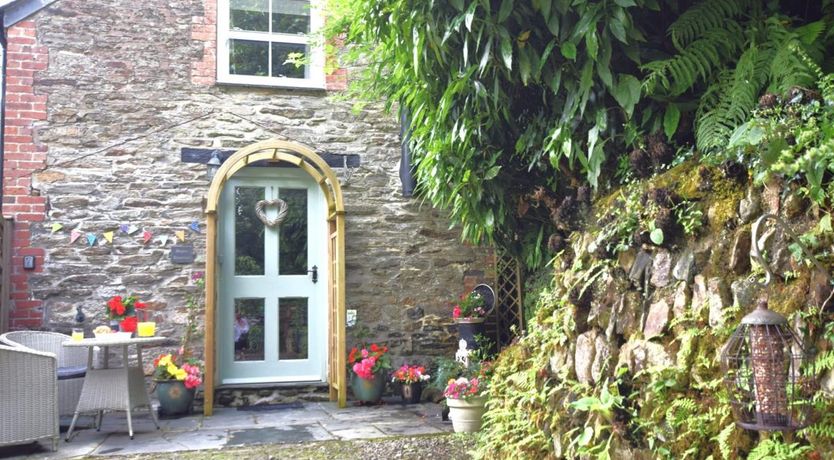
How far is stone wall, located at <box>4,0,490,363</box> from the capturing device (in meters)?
6.21

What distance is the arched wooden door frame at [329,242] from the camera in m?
5.95

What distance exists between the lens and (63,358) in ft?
19.1

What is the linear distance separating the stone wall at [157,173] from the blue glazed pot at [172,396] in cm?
54

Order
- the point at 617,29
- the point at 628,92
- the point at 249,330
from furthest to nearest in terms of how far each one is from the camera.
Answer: the point at 249,330, the point at 628,92, the point at 617,29

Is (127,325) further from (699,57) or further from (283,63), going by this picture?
(699,57)

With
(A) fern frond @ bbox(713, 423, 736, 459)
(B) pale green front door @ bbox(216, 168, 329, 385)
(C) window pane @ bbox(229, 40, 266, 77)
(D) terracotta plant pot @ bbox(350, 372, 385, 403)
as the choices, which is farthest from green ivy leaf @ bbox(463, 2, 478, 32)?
(C) window pane @ bbox(229, 40, 266, 77)

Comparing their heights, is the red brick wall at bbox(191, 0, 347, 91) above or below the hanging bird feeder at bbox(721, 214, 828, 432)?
above

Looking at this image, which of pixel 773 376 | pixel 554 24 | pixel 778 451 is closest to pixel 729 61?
pixel 554 24

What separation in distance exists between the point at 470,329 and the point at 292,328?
168 centimetres

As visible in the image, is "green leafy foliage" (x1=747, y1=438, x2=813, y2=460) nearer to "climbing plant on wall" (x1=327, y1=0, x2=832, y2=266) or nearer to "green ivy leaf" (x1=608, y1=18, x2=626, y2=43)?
"climbing plant on wall" (x1=327, y1=0, x2=832, y2=266)

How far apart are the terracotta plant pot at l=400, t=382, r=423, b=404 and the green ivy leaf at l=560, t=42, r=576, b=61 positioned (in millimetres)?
3998

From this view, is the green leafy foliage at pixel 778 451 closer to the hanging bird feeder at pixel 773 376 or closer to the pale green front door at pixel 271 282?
the hanging bird feeder at pixel 773 376

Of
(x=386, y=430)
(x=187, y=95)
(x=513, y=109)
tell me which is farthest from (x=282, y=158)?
(x=513, y=109)

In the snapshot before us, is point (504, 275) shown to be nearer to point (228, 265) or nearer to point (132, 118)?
point (228, 265)
